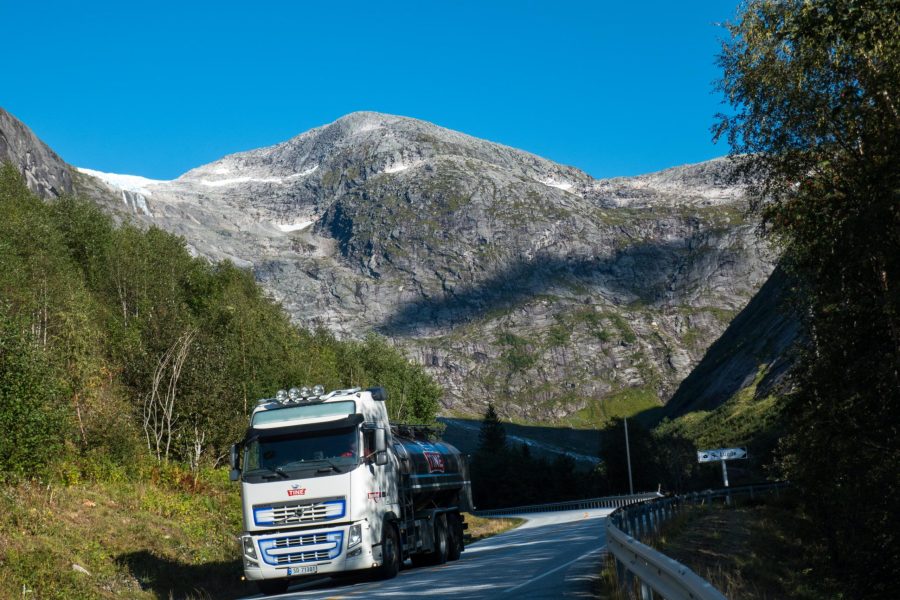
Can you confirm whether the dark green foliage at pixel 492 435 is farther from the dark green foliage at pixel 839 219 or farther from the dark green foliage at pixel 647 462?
the dark green foliage at pixel 839 219

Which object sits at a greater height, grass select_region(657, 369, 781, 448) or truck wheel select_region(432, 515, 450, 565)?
grass select_region(657, 369, 781, 448)

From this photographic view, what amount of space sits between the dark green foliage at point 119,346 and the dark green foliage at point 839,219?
20.2 metres

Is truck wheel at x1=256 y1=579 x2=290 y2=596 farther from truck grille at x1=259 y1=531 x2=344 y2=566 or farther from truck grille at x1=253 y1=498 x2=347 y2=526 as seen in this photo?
truck grille at x1=253 y1=498 x2=347 y2=526

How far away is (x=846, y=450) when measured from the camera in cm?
1714

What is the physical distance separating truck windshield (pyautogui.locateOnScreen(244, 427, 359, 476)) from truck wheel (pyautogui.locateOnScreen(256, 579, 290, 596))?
2312mm

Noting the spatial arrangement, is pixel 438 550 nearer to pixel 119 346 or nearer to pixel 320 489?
pixel 320 489

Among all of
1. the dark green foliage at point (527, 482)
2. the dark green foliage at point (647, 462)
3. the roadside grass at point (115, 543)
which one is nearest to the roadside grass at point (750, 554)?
the roadside grass at point (115, 543)

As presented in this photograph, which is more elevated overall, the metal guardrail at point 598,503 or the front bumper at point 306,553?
the front bumper at point 306,553

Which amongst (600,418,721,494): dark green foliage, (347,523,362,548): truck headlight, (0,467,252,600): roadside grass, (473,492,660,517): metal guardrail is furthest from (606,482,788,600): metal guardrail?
(600,418,721,494): dark green foliage

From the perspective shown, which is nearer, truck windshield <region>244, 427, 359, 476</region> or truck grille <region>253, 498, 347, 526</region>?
truck grille <region>253, 498, 347, 526</region>

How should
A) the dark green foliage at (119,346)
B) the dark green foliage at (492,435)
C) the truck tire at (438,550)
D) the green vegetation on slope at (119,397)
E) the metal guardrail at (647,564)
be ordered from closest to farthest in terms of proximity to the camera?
the metal guardrail at (647,564)
the green vegetation on slope at (119,397)
the truck tire at (438,550)
the dark green foliage at (119,346)
the dark green foliage at (492,435)

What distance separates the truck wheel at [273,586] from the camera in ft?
59.8

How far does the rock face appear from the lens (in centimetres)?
11138

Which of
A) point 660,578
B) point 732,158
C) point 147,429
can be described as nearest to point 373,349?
point 147,429
